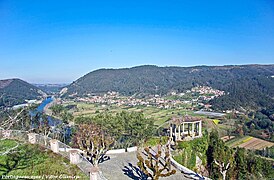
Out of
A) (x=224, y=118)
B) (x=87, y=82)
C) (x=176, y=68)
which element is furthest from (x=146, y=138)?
(x=176, y=68)

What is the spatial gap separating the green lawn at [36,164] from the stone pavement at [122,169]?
1.88 m

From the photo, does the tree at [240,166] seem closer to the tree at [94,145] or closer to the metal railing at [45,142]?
the tree at [94,145]

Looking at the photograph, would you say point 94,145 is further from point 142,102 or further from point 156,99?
point 156,99

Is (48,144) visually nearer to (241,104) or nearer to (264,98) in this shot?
(241,104)

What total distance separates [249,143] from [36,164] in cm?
3297

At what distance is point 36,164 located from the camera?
10375mm

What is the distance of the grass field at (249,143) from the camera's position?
1367 inches

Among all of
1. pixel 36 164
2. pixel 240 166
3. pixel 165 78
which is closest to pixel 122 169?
pixel 36 164

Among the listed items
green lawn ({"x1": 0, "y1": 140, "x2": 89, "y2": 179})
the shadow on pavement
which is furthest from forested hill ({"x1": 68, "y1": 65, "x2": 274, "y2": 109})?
green lawn ({"x1": 0, "y1": 140, "x2": 89, "y2": 179})

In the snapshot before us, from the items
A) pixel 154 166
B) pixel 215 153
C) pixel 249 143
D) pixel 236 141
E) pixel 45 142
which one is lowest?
pixel 249 143

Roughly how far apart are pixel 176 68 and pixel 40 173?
137807mm

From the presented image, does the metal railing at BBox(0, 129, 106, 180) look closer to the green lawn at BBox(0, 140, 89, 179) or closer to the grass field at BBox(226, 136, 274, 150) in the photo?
the green lawn at BBox(0, 140, 89, 179)

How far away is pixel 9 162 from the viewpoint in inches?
414

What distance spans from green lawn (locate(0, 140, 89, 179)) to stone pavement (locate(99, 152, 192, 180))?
1.88 meters
